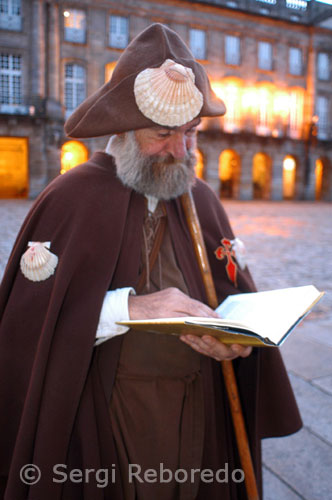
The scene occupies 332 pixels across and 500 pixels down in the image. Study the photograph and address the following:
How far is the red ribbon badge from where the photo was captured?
1825mm

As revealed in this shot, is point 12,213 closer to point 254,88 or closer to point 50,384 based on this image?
point 50,384

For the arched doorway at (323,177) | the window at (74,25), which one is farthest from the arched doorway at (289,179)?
the window at (74,25)

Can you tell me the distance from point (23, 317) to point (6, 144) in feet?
85.2

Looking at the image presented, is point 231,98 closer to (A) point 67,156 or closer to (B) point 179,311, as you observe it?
(A) point 67,156

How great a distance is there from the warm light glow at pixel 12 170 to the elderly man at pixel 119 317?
2496cm

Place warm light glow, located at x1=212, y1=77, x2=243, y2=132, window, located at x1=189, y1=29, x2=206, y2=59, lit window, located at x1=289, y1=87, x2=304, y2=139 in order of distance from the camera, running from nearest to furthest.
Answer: window, located at x1=189, y1=29, x2=206, y2=59 < warm light glow, located at x1=212, y1=77, x2=243, y2=132 < lit window, located at x1=289, y1=87, x2=304, y2=139

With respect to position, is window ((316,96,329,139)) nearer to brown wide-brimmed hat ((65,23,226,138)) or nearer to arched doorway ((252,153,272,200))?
arched doorway ((252,153,272,200))

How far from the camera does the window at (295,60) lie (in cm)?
2900

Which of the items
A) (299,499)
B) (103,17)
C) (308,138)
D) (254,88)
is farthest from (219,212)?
(308,138)

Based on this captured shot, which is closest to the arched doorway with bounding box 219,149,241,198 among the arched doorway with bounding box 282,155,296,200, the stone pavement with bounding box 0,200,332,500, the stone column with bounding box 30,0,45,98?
the arched doorway with bounding box 282,155,296,200

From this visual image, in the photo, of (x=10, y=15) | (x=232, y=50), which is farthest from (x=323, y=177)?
(x=10, y=15)

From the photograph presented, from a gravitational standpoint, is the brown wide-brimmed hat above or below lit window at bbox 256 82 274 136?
below

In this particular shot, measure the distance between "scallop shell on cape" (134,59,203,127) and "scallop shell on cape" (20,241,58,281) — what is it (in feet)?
1.95

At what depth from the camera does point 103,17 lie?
2316 centimetres
